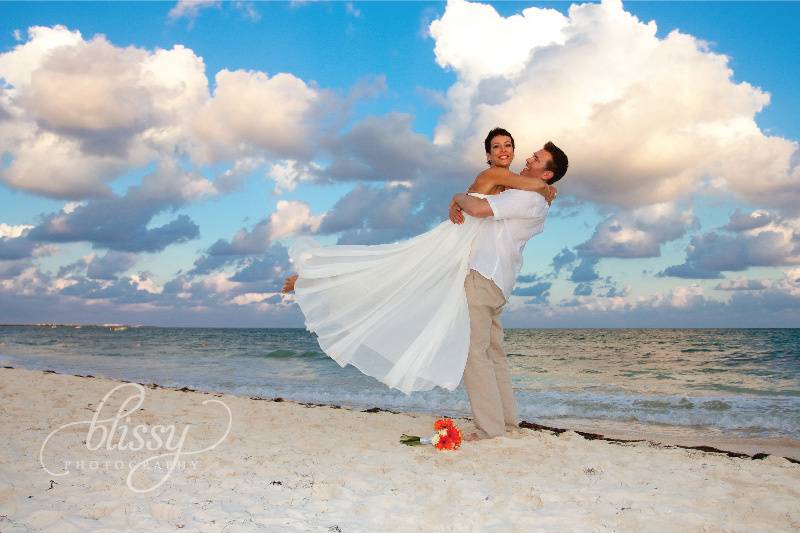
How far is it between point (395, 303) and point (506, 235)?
1196 millimetres

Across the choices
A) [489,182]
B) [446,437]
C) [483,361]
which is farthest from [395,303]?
[489,182]

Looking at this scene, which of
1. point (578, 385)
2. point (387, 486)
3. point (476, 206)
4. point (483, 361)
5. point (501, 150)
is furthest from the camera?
point (578, 385)

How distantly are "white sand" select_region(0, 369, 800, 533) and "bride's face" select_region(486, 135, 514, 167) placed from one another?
8.38 feet

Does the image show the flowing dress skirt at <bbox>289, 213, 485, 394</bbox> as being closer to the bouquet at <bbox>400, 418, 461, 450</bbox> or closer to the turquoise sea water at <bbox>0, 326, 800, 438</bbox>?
the bouquet at <bbox>400, 418, 461, 450</bbox>

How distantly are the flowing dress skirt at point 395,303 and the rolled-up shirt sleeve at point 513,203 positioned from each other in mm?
378

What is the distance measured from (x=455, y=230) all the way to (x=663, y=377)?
48.6 feet

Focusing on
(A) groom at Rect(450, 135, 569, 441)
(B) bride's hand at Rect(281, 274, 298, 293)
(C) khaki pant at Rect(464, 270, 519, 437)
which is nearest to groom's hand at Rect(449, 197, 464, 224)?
(A) groom at Rect(450, 135, 569, 441)

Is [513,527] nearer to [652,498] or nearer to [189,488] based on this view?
[652,498]

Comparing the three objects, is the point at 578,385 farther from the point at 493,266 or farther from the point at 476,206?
the point at 476,206

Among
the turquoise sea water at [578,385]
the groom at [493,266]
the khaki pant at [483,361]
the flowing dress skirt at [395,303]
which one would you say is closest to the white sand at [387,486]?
the khaki pant at [483,361]

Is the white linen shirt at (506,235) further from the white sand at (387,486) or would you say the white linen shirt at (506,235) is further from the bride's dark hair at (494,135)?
the white sand at (387,486)

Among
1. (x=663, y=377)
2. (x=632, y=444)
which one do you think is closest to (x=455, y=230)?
(x=632, y=444)

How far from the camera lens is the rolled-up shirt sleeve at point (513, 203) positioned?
5152mm

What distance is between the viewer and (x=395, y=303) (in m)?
5.53
